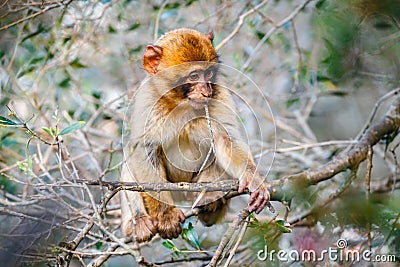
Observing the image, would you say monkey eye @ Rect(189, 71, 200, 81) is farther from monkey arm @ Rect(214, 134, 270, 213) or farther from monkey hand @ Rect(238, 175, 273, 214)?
monkey hand @ Rect(238, 175, 273, 214)

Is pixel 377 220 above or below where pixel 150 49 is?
below

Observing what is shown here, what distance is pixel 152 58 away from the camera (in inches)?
177

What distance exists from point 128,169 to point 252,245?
108 centimetres

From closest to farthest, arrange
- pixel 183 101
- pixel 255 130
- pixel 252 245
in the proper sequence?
pixel 252 245 → pixel 183 101 → pixel 255 130

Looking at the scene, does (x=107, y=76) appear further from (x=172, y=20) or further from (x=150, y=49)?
(x=150, y=49)

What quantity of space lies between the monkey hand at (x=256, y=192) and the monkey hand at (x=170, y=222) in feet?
2.20

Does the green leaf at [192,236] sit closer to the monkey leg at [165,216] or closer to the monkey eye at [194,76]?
the monkey leg at [165,216]

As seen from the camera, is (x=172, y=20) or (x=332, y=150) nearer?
(x=332, y=150)

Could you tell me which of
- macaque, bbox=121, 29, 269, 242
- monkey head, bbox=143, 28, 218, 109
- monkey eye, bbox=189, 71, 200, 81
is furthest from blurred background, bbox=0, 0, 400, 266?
monkey eye, bbox=189, 71, 200, 81

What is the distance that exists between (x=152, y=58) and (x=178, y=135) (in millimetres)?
574

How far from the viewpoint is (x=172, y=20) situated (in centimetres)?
728

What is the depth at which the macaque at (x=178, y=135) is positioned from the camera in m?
4.34

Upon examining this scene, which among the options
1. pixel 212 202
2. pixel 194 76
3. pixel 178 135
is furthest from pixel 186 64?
pixel 212 202

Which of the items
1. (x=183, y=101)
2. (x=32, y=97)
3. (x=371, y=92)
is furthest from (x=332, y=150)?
(x=32, y=97)
